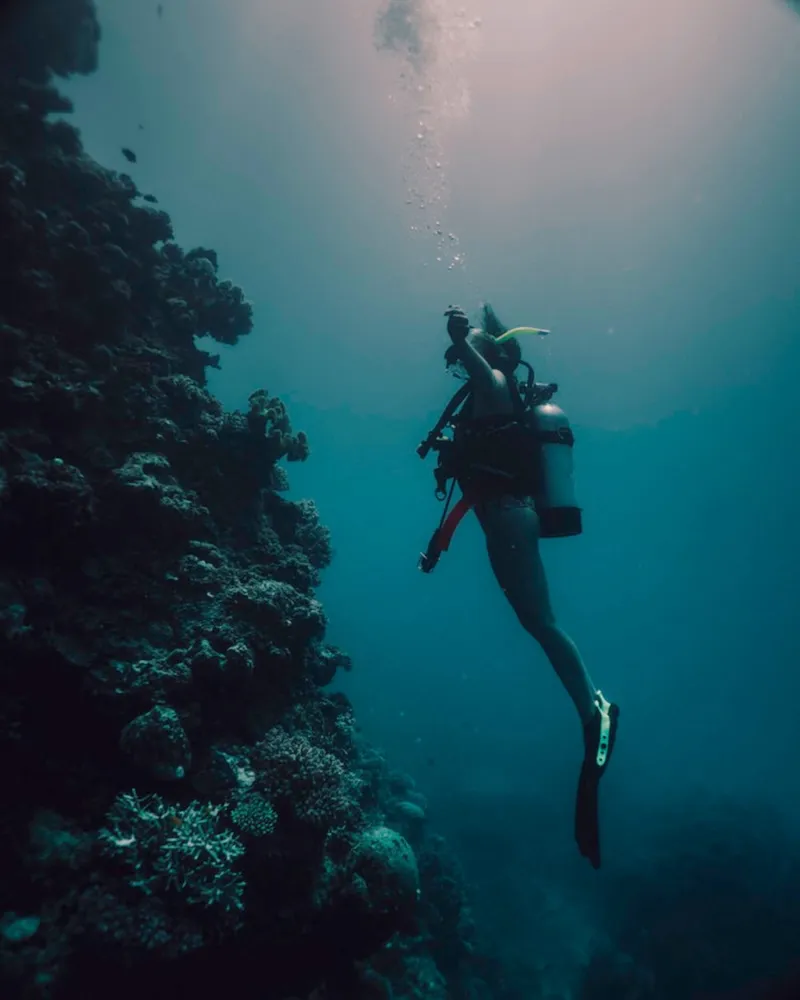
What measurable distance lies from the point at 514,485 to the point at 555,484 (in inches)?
20.3

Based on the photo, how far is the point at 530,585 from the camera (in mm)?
5895

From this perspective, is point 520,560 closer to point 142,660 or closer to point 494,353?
point 494,353

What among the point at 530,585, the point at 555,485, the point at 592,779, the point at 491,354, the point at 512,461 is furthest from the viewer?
the point at 491,354

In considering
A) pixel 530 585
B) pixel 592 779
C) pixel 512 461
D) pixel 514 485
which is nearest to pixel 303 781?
pixel 592 779

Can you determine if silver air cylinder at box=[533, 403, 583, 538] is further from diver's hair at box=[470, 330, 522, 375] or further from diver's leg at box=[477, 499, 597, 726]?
diver's hair at box=[470, 330, 522, 375]

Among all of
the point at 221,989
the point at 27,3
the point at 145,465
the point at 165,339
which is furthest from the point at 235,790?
the point at 27,3

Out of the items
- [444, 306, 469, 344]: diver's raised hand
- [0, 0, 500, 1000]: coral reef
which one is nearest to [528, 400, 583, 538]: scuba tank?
[444, 306, 469, 344]: diver's raised hand

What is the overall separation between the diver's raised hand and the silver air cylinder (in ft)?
5.02

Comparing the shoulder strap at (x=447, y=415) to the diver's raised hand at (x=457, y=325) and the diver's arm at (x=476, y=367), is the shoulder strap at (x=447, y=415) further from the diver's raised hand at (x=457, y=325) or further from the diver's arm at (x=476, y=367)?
the diver's raised hand at (x=457, y=325)

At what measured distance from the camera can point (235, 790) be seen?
559 cm

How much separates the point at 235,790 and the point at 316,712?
99.9 inches

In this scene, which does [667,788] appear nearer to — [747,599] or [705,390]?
[705,390]

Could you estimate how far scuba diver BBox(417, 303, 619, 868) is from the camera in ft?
18.9

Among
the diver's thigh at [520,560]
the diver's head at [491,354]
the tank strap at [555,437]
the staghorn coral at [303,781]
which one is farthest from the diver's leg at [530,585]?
the staghorn coral at [303,781]
